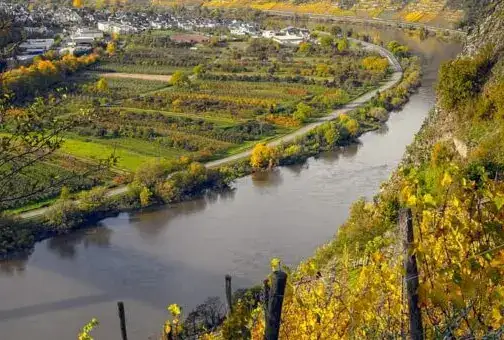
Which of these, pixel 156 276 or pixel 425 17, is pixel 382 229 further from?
pixel 425 17

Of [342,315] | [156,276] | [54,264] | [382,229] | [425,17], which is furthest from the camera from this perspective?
[425,17]

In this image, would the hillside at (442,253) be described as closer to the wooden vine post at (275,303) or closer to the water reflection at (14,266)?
the wooden vine post at (275,303)

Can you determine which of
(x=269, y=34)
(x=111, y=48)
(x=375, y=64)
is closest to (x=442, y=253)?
(x=375, y=64)

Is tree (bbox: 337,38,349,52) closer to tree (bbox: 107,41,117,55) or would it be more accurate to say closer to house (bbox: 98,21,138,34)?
tree (bbox: 107,41,117,55)

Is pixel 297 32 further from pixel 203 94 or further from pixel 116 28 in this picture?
pixel 203 94

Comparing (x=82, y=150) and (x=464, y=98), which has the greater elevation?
(x=464, y=98)

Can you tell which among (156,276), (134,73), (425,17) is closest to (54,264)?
(156,276)

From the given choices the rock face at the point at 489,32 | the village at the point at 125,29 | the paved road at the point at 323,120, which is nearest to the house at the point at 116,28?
the village at the point at 125,29
